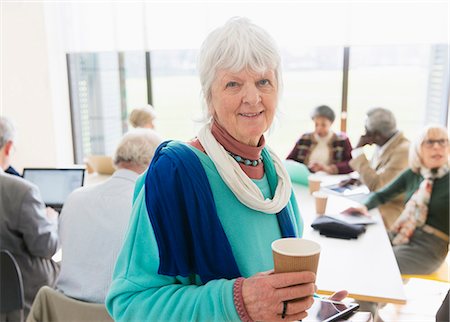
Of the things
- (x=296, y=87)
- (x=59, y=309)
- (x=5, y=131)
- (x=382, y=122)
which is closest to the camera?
(x=59, y=309)

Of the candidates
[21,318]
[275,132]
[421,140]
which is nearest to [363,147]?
[421,140]

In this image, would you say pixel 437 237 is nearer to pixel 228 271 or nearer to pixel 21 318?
pixel 228 271

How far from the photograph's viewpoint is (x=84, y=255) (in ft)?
5.49

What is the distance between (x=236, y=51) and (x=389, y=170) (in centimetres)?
235

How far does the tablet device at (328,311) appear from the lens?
1082mm

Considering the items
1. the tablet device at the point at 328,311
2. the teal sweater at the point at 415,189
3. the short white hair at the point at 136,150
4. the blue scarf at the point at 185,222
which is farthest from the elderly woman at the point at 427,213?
the blue scarf at the point at 185,222

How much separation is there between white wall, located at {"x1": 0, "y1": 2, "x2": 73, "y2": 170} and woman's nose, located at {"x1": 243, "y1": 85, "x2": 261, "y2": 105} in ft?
12.3

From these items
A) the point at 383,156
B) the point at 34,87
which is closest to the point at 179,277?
the point at 383,156

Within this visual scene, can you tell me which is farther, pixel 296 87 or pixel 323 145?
pixel 296 87

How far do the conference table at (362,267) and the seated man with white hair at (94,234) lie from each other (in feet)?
2.77

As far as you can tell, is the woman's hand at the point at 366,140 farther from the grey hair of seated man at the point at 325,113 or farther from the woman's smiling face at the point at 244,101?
the woman's smiling face at the point at 244,101

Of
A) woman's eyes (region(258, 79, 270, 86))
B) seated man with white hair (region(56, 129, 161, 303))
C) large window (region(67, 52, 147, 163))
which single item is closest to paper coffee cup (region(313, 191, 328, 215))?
seated man with white hair (region(56, 129, 161, 303))

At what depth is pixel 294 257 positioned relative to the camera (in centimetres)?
78

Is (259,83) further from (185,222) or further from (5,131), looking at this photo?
(5,131)
